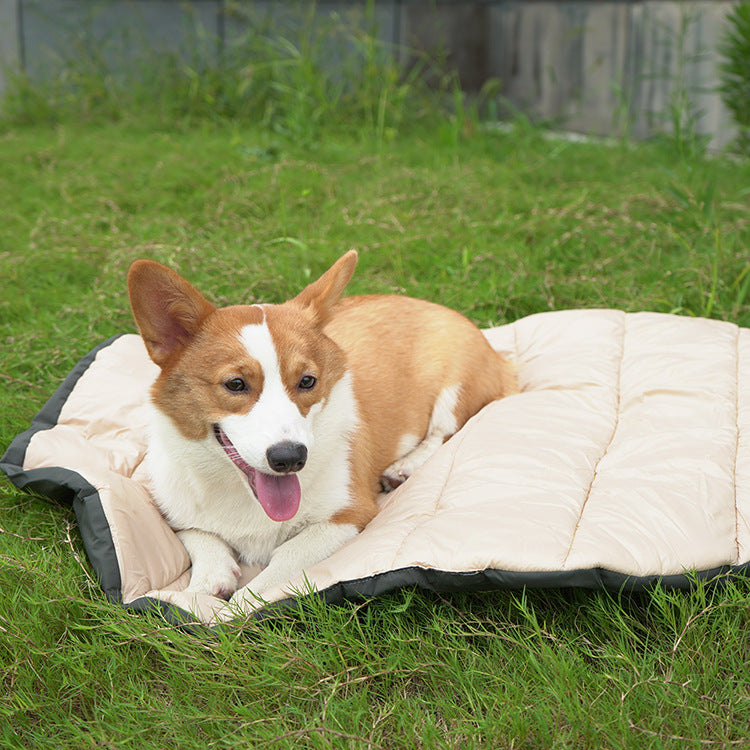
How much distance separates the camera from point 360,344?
10.0 ft

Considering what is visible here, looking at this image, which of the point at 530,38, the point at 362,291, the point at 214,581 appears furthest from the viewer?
the point at 530,38

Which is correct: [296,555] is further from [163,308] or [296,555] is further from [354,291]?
[354,291]

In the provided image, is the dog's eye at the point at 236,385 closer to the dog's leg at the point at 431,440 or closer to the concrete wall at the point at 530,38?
the dog's leg at the point at 431,440

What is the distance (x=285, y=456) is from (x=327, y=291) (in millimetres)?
665

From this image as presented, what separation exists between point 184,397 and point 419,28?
757 cm

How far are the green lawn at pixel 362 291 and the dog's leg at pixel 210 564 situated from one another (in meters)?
0.26

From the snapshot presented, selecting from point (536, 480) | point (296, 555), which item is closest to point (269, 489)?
point (296, 555)

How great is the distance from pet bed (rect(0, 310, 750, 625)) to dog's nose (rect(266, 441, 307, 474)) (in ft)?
1.03

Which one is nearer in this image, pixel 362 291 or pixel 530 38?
pixel 362 291

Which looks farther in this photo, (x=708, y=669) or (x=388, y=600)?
(x=388, y=600)

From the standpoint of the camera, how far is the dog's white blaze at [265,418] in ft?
7.00

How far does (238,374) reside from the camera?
225 centimetres

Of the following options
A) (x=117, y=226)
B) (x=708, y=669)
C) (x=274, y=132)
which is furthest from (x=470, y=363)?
(x=274, y=132)

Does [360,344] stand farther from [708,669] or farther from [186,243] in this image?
[186,243]
